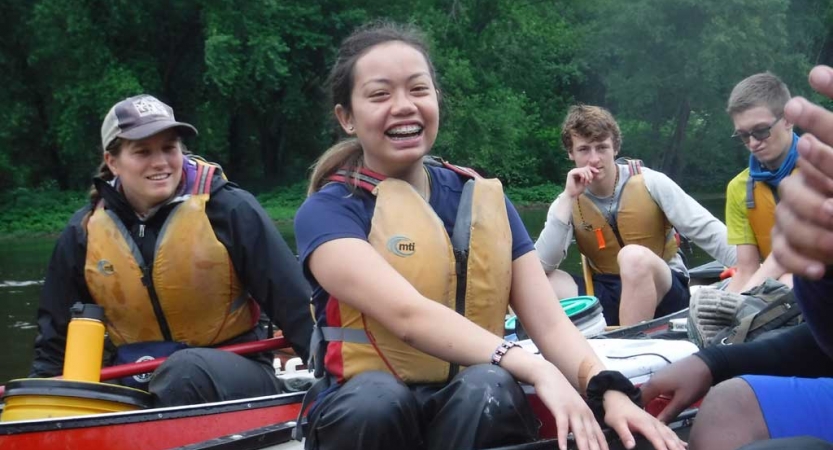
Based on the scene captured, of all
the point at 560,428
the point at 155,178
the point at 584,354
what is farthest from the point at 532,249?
the point at 155,178

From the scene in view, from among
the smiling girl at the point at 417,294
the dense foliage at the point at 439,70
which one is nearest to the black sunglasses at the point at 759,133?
the smiling girl at the point at 417,294

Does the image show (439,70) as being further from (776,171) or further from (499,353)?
(499,353)

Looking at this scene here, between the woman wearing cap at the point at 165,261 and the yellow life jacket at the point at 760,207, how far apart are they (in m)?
1.71

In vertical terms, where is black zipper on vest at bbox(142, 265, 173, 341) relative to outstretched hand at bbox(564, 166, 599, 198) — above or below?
below

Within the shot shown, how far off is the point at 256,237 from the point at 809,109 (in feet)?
6.78

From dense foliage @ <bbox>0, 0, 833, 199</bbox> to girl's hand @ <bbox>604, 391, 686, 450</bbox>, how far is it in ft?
50.1

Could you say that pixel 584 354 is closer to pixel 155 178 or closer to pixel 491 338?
pixel 491 338

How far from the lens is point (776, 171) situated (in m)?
3.40

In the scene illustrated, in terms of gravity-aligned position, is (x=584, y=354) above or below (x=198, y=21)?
below

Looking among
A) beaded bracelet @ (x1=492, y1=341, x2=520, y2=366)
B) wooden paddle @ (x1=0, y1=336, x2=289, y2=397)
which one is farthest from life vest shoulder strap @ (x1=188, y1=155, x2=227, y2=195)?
beaded bracelet @ (x1=492, y1=341, x2=520, y2=366)

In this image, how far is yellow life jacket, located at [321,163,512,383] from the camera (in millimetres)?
1847

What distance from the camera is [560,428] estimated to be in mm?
1572

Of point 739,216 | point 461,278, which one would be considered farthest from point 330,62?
point 461,278

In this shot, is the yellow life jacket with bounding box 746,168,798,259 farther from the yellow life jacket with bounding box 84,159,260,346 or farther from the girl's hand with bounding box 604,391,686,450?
the girl's hand with bounding box 604,391,686,450
